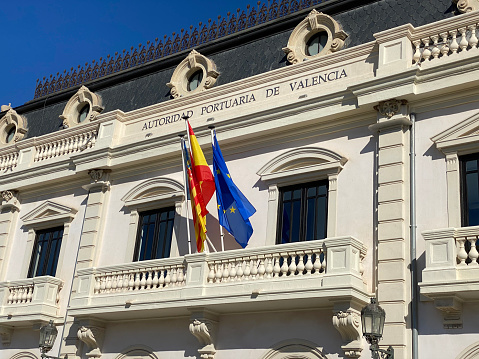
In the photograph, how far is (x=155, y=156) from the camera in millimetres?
19250

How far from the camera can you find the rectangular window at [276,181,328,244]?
16047 millimetres

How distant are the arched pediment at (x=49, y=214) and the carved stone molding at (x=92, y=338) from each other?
13.9 feet

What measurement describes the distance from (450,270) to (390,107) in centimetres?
448

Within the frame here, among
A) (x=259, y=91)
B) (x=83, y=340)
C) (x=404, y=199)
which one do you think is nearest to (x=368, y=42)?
(x=259, y=91)

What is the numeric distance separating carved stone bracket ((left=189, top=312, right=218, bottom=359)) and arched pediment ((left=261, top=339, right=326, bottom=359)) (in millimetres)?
1442

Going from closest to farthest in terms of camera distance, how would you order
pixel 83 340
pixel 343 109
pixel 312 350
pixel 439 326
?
pixel 439 326
pixel 312 350
pixel 343 109
pixel 83 340

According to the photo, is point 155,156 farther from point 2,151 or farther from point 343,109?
point 2,151

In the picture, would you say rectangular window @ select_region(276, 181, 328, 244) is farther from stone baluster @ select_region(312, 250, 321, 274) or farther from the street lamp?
the street lamp

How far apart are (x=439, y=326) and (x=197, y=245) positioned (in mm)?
6325

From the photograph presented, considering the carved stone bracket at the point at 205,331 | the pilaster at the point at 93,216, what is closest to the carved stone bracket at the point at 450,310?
the carved stone bracket at the point at 205,331

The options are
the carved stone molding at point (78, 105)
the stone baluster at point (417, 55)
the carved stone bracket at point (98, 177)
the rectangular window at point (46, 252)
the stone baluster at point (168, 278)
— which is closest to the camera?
the stone baluster at point (417, 55)

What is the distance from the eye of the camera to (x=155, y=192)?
19.2 meters

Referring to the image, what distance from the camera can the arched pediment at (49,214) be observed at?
819 inches

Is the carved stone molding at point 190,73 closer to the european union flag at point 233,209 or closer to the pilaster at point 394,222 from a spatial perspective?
the european union flag at point 233,209
